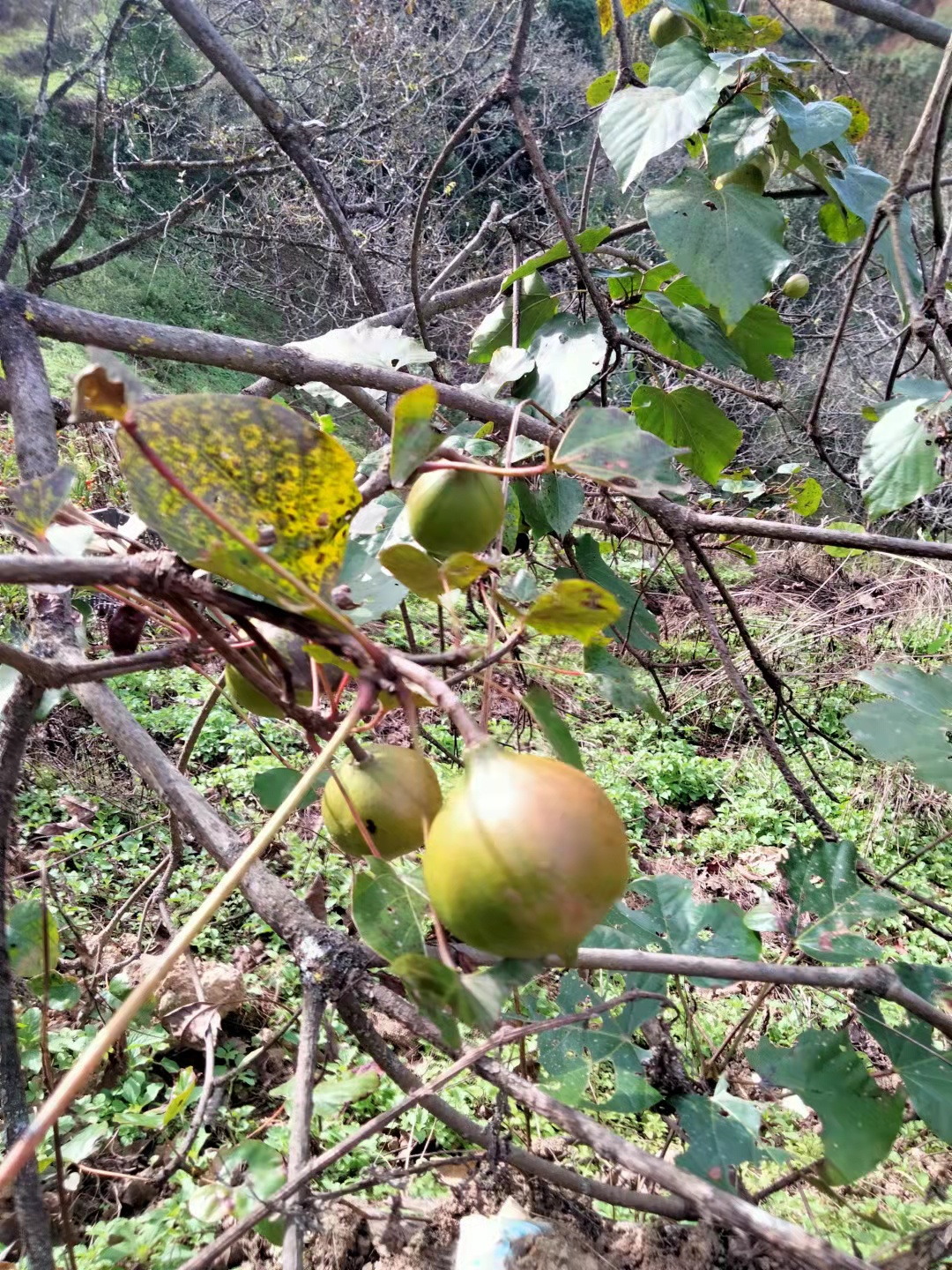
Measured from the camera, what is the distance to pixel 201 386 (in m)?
6.64

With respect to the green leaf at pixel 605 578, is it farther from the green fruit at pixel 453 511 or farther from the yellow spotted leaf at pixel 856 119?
the yellow spotted leaf at pixel 856 119

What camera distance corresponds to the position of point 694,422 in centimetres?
119

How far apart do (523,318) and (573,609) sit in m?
0.93

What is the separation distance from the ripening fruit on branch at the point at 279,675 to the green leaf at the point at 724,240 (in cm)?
65

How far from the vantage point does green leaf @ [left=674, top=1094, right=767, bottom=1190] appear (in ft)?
2.24

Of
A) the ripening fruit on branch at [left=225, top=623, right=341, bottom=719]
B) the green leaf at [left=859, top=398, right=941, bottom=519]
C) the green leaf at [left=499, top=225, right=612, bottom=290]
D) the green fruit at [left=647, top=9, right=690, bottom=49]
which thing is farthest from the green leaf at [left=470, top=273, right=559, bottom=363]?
the ripening fruit on branch at [left=225, top=623, right=341, bottom=719]

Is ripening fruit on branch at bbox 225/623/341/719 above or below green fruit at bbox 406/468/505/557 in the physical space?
below

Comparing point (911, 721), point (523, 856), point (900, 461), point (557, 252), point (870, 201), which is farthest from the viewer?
point (557, 252)

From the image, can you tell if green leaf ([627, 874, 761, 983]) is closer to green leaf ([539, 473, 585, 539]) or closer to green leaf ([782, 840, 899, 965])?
green leaf ([782, 840, 899, 965])

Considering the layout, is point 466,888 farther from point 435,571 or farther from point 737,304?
point 737,304

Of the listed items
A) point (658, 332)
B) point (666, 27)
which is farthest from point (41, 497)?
point (666, 27)

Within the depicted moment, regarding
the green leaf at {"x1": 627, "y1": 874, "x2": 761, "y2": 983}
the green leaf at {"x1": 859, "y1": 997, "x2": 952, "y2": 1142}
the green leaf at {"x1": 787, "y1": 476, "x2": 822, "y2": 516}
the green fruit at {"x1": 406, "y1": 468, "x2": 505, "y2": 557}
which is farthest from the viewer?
the green leaf at {"x1": 787, "y1": 476, "x2": 822, "y2": 516}

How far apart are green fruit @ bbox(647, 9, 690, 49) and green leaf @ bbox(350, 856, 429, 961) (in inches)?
51.9

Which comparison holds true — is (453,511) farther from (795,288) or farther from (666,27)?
(795,288)
